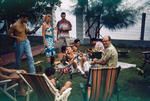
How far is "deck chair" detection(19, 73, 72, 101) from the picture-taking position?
5707mm

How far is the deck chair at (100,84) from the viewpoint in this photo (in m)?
6.31

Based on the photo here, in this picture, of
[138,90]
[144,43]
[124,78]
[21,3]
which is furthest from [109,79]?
[144,43]

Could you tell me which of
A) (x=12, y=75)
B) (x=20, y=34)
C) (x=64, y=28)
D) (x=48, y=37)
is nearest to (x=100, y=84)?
(x=12, y=75)

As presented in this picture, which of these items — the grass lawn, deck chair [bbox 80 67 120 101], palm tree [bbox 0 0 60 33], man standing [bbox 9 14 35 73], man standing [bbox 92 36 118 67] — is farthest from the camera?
palm tree [bbox 0 0 60 33]

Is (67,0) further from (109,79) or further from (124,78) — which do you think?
(109,79)

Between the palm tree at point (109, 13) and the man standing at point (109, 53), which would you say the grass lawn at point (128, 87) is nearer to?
the man standing at point (109, 53)

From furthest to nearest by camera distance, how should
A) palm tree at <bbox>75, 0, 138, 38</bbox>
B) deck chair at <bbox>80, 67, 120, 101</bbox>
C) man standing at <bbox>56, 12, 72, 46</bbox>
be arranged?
1. palm tree at <bbox>75, 0, 138, 38</bbox>
2. man standing at <bbox>56, 12, 72, 46</bbox>
3. deck chair at <bbox>80, 67, 120, 101</bbox>

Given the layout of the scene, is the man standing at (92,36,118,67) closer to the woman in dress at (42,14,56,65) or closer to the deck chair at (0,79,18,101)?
the deck chair at (0,79,18,101)

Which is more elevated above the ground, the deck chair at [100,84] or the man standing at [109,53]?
the man standing at [109,53]

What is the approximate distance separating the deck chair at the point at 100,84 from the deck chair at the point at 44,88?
0.62 meters

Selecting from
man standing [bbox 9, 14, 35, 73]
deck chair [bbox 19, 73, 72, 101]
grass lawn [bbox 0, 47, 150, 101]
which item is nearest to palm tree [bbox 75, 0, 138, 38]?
grass lawn [bbox 0, 47, 150, 101]

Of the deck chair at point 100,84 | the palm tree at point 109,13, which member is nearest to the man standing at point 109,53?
the deck chair at point 100,84

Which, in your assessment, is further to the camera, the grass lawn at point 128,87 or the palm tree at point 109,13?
the palm tree at point 109,13

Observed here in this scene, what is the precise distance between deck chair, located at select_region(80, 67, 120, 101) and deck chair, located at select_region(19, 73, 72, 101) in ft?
2.04
